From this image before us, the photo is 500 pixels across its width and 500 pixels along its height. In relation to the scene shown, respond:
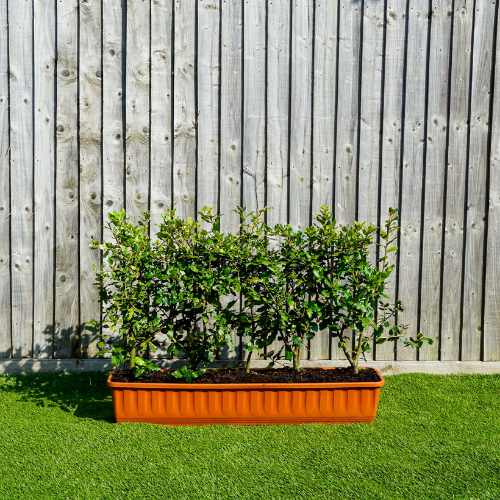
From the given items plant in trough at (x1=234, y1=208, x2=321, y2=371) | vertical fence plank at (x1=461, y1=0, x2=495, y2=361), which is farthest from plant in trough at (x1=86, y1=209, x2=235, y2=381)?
vertical fence plank at (x1=461, y1=0, x2=495, y2=361)

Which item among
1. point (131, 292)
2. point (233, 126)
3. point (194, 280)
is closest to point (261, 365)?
point (194, 280)

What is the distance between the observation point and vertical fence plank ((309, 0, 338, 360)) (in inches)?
134

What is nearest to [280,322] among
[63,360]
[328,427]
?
[328,427]

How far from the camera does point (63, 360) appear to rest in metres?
3.50

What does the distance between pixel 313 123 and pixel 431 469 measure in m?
2.16

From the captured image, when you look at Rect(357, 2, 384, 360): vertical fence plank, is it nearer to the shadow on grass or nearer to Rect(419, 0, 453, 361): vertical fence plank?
Rect(419, 0, 453, 361): vertical fence plank

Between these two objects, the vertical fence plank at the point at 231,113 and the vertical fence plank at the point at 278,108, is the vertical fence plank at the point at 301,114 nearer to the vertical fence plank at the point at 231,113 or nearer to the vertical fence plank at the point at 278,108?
the vertical fence plank at the point at 278,108

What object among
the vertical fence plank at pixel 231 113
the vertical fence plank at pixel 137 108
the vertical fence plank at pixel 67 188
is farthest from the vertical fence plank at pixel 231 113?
the vertical fence plank at pixel 67 188

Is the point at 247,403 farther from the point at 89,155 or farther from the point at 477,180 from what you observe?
the point at 477,180

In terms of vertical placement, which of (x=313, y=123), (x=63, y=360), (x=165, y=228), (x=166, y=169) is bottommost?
(x=63, y=360)

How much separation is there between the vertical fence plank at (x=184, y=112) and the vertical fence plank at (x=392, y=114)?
1.27 m

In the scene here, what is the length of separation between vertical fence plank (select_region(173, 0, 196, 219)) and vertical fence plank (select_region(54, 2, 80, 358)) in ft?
2.15

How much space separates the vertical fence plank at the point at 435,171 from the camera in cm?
344

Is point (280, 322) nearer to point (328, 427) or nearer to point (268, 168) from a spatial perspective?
point (328, 427)
